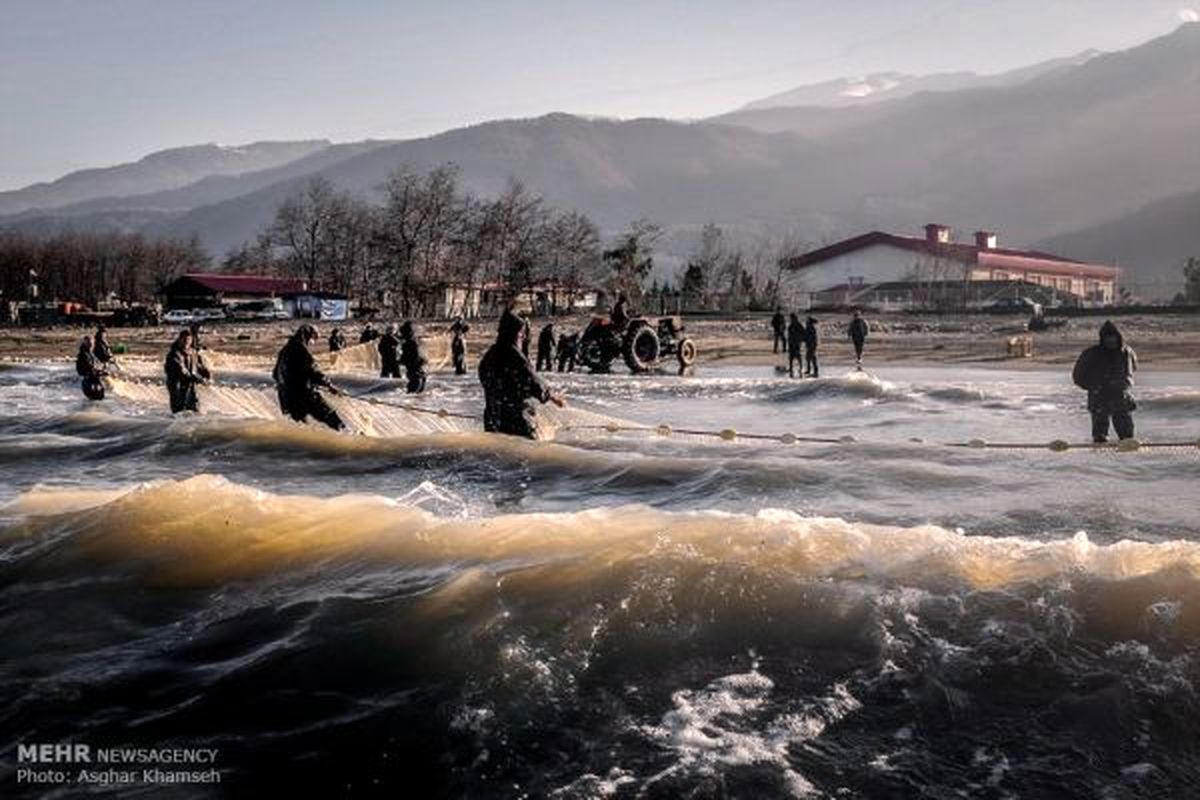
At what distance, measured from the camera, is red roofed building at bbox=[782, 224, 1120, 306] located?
72.1m

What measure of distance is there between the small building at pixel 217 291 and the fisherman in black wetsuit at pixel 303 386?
67381mm

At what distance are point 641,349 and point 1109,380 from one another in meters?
15.8

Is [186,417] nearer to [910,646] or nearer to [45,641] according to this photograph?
[45,641]

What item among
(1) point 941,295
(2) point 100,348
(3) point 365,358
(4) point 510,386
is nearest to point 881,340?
(1) point 941,295

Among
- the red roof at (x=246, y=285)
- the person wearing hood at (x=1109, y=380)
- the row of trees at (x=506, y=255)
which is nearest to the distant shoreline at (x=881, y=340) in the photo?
the row of trees at (x=506, y=255)

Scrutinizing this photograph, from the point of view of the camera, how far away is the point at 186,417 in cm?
1415

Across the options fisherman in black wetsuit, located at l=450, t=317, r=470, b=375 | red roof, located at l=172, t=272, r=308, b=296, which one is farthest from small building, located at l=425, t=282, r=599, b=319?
fisherman in black wetsuit, located at l=450, t=317, r=470, b=375

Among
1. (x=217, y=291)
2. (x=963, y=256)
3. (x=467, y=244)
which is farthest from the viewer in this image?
(x=217, y=291)

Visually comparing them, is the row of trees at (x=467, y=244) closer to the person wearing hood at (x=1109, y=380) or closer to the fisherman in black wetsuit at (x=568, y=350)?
the fisherman in black wetsuit at (x=568, y=350)

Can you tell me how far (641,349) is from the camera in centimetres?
2661

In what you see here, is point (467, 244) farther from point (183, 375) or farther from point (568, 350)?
point (183, 375)

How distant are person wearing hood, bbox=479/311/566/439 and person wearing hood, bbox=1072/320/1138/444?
5931 millimetres

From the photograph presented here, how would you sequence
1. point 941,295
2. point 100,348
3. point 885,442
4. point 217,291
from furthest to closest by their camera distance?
point 217,291 < point 941,295 < point 100,348 < point 885,442

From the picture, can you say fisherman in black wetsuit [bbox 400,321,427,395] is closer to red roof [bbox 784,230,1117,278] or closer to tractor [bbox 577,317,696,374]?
tractor [bbox 577,317,696,374]
